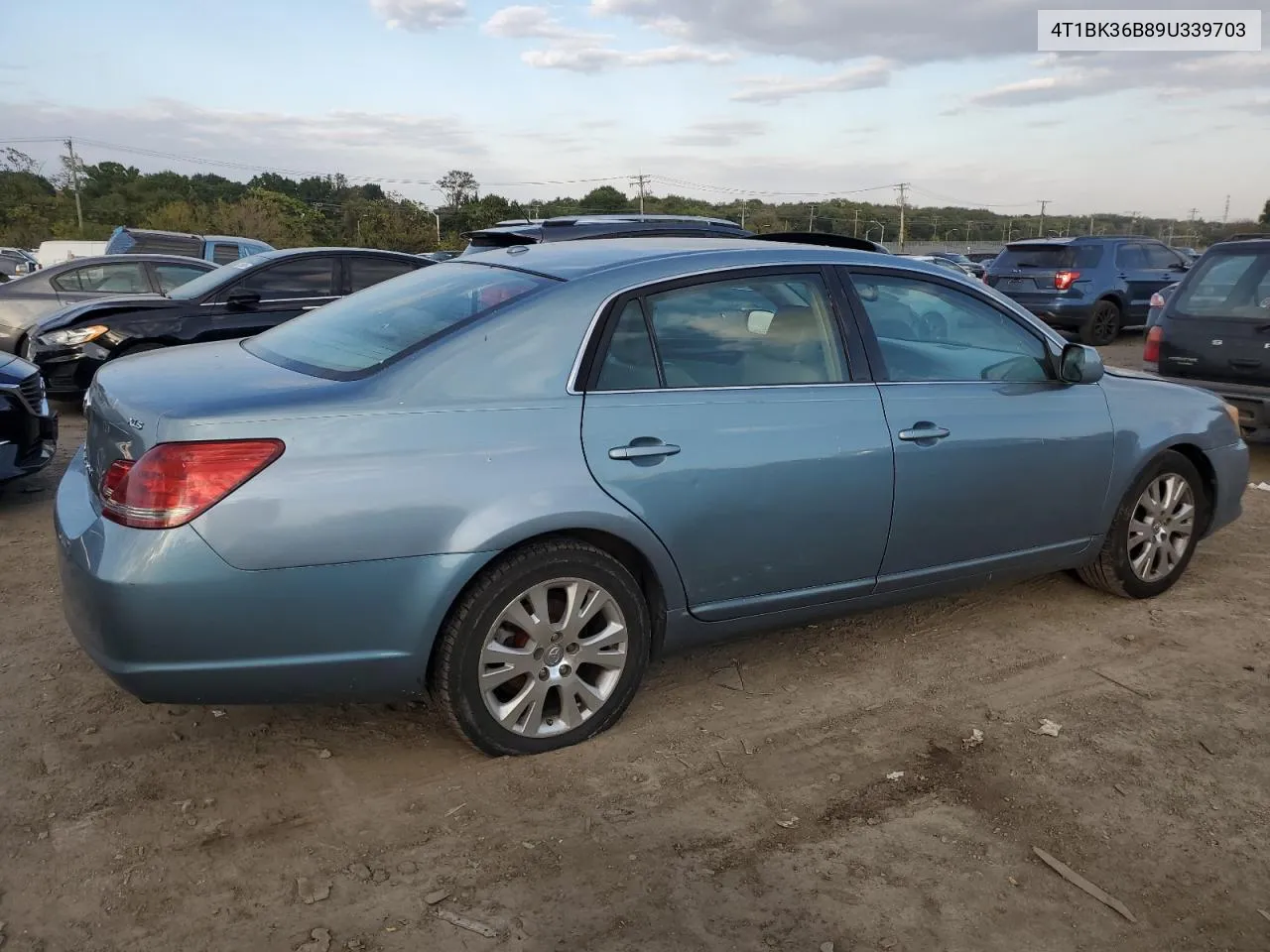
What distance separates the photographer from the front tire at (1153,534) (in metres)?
4.46

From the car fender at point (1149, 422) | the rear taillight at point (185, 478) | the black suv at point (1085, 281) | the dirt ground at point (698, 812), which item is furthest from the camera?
the black suv at point (1085, 281)

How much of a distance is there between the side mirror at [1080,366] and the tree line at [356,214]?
125 feet

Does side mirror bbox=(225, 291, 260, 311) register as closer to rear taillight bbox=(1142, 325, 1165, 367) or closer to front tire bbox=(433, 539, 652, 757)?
front tire bbox=(433, 539, 652, 757)

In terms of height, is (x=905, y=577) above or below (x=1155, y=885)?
above

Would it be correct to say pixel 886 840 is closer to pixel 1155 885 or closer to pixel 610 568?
pixel 1155 885

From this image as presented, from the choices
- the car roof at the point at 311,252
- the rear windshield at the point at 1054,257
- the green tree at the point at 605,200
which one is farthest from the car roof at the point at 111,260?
the green tree at the point at 605,200

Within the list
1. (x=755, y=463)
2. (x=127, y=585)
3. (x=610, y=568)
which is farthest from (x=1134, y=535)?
(x=127, y=585)

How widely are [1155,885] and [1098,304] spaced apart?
13.3 metres

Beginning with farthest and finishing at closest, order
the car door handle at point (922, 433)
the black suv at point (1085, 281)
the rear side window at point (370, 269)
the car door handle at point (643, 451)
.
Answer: the black suv at point (1085, 281), the rear side window at point (370, 269), the car door handle at point (922, 433), the car door handle at point (643, 451)

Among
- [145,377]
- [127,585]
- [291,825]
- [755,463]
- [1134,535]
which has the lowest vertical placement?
[291,825]

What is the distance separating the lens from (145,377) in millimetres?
3113

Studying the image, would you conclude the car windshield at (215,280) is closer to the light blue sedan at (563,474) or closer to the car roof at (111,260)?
the car roof at (111,260)

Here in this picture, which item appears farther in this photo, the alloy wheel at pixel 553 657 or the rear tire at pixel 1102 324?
the rear tire at pixel 1102 324

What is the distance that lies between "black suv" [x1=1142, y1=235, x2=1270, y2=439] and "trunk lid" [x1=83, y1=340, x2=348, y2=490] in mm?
6329
